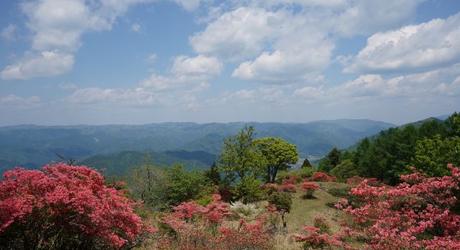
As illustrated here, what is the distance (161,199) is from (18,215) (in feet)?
70.7

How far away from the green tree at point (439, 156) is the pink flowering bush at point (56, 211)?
17435mm

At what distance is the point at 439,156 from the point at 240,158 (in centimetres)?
1383

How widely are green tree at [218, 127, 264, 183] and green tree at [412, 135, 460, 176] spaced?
11.8m

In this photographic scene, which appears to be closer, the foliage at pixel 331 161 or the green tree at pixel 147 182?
the green tree at pixel 147 182

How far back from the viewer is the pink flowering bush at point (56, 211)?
8.28 metres

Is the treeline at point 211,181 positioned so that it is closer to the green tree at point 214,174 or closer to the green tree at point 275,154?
the green tree at point 214,174

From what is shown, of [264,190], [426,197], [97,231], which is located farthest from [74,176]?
[264,190]

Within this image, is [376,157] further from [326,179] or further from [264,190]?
[264,190]

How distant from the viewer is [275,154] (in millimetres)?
45469

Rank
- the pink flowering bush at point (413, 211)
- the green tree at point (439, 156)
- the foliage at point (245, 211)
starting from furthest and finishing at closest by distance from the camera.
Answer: the foliage at point (245, 211), the green tree at point (439, 156), the pink flowering bush at point (413, 211)

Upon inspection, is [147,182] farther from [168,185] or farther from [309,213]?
[309,213]

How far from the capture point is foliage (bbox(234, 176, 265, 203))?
96.4 feet

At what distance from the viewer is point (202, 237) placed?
13273 mm

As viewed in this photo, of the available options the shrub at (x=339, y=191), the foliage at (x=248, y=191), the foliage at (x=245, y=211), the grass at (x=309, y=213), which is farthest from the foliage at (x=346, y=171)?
the foliage at (x=245, y=211)
